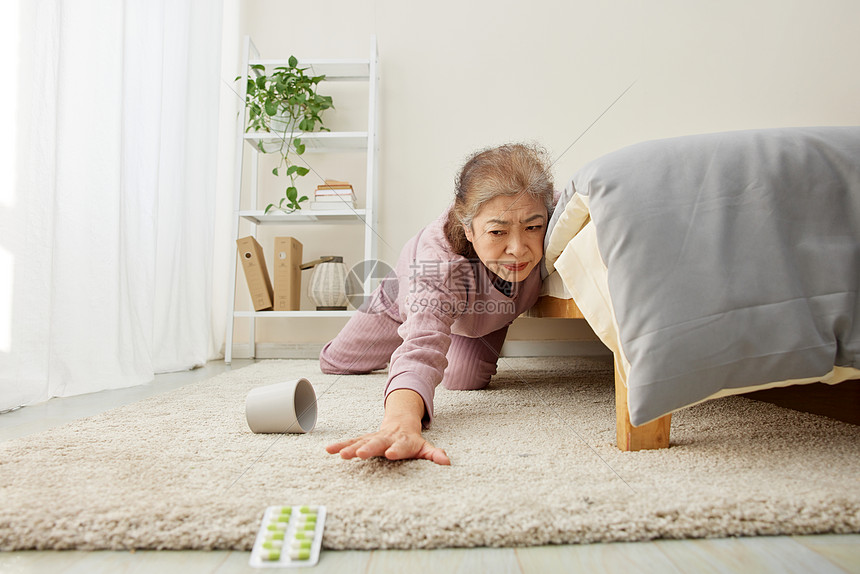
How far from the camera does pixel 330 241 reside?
274cm

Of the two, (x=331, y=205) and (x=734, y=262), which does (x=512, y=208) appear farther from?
(x=331, y=205)

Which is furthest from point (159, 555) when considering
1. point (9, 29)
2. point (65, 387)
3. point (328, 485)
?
point (9, 29)

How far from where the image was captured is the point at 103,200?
5.06ft

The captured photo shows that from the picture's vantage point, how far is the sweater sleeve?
3.09 feet

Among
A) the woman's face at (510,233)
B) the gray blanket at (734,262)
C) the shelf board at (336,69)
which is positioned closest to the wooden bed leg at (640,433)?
the gray blanket at (734,262)

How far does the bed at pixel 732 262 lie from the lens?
26.0 inches

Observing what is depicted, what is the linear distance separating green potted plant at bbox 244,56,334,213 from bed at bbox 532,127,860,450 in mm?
1907

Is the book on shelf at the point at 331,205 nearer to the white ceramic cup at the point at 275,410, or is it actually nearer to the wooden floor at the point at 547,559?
the white ceramic cup at the point at 275,410

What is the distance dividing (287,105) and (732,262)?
2.20 m

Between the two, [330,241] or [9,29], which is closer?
[9,29]

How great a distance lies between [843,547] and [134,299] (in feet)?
5.71

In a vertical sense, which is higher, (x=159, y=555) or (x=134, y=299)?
(x=134, y=299)

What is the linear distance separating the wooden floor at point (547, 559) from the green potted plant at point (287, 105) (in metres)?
2.01

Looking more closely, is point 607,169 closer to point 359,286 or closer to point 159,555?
point 159,555
